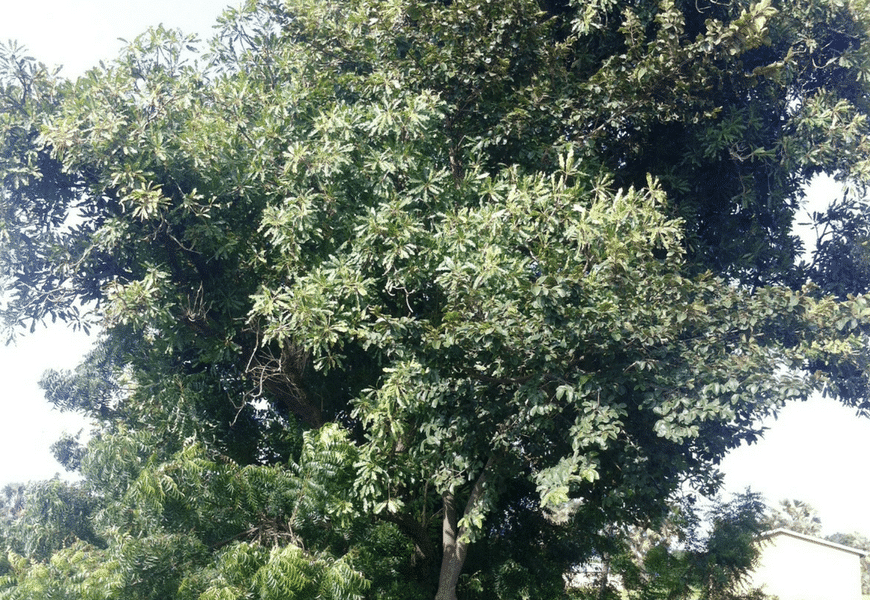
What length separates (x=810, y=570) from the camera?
30.9 metres

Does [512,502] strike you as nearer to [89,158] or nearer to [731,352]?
[731,352]

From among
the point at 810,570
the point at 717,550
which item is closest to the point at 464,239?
the point at 717,550

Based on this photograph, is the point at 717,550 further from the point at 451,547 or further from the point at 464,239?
the point at 464,239

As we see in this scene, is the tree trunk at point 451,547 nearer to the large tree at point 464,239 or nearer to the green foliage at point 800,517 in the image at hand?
the large tree at point 464,239

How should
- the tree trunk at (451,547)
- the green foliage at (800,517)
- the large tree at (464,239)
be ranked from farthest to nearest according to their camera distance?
the green foliage at (800,517)
the tree trunk at (451,547)
the large tree at (464,239)

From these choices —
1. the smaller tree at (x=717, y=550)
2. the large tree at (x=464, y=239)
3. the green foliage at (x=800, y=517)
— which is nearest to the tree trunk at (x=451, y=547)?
the large tree at (x=464, y=239)

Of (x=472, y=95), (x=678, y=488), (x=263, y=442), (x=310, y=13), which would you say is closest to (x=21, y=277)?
(x=263, y=442)

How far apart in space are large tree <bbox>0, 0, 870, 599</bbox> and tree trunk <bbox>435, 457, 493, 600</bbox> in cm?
5

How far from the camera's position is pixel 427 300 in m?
11.4

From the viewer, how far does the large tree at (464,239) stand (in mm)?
9344

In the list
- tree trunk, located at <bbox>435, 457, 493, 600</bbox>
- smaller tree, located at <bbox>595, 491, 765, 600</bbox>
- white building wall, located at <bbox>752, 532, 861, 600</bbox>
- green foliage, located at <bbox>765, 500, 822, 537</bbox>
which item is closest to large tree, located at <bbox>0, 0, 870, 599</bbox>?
tree trunk, located at <bbox>435, 457, 493, 600</bbox>

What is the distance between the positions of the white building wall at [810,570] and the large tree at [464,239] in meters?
21.1

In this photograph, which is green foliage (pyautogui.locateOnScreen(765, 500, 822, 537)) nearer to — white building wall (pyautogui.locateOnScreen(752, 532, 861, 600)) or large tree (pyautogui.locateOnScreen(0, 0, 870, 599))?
white building wall (pyautogui.locateOnScreen(752, 532, 861, 600))

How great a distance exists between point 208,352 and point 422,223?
4.59 m
